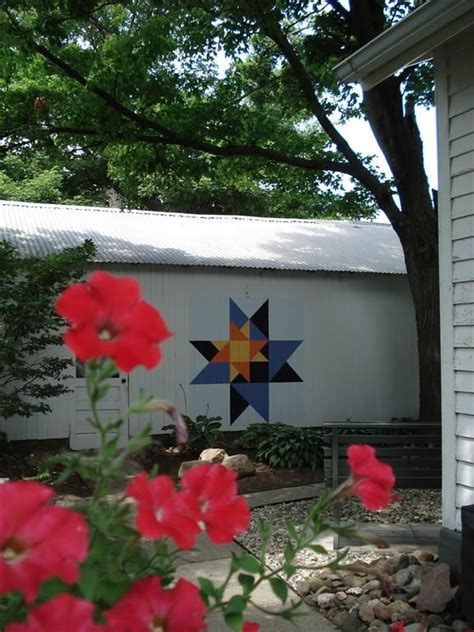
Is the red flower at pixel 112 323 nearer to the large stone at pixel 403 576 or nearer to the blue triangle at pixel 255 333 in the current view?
the large stone at pixel 403 576

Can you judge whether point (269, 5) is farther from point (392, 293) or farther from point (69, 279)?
point (392, 293)

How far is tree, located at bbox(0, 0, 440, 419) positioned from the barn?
1426mm

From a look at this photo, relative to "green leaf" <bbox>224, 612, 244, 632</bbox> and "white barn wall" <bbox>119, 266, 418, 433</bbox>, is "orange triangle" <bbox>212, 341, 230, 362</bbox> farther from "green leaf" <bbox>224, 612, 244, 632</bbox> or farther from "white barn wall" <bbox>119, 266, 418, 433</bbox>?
"green leaf" <bbox>224, 612, 244, 632</bbox>

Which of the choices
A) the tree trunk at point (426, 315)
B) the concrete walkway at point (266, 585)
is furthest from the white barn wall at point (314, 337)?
the concrete walkway at point (266, 585)

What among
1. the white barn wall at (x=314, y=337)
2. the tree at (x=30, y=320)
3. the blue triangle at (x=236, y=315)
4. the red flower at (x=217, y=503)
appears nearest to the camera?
the red flower at (x=217, y=503)

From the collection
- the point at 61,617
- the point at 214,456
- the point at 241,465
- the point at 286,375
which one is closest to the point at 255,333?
the point at 286,375

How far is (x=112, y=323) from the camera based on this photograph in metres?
0.77

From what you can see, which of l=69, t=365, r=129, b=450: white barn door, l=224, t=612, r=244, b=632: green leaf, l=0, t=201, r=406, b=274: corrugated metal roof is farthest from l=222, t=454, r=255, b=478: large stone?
l=224, t=612, r=244, b=632: green leaf

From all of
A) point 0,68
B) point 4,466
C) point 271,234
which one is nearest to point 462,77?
point 0,68

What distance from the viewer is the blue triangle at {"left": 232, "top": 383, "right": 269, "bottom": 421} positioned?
9.59 metres

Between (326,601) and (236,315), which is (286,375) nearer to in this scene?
(236,315)

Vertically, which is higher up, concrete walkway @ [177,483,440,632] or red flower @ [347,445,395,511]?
red flower @ [347,445,395,511]

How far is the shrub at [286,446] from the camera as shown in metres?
8.09

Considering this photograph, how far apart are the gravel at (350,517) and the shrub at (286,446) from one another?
5.71 feet
